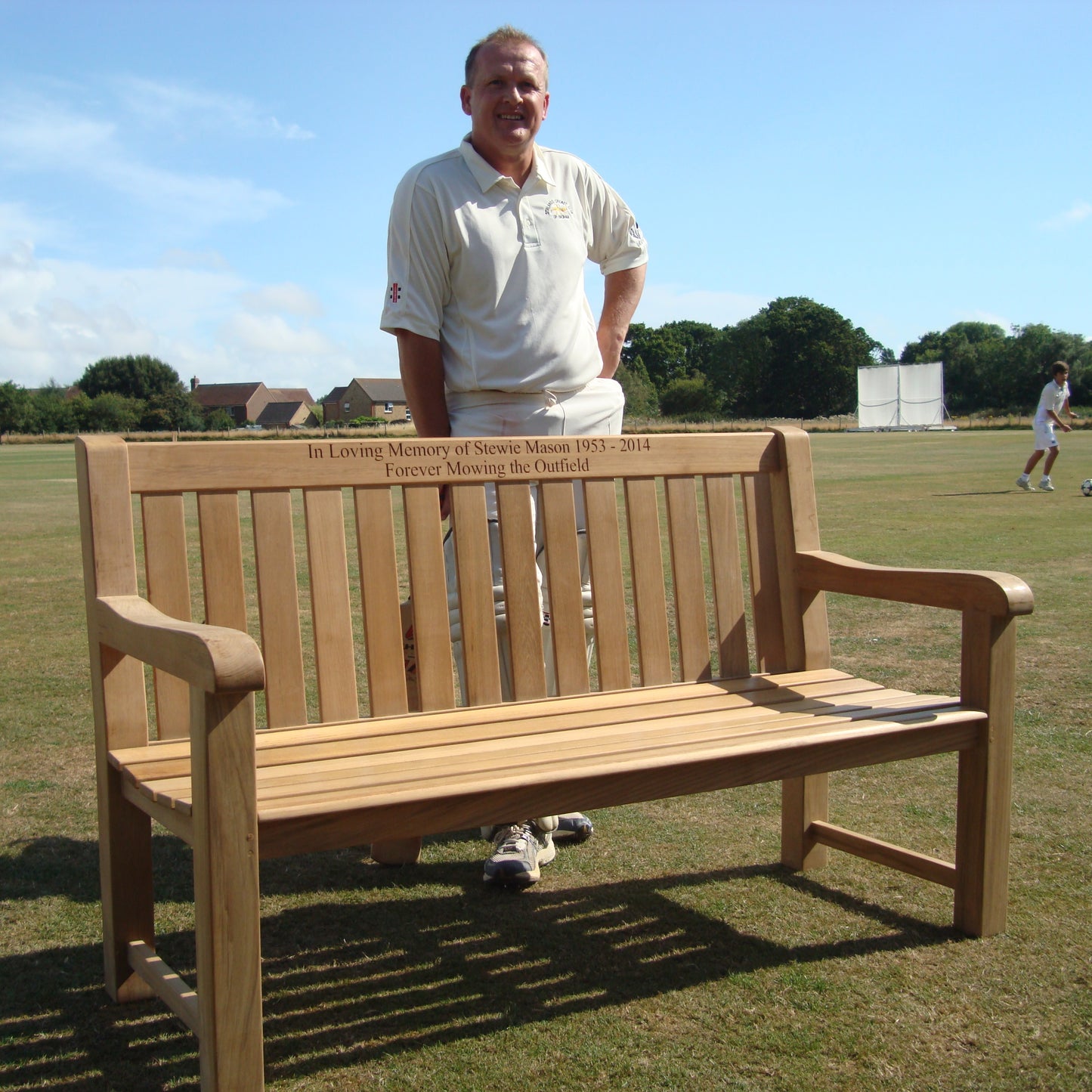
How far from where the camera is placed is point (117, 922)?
252cm

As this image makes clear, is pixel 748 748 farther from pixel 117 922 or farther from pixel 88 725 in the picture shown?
pixel 88 725

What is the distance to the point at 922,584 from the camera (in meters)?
2.94

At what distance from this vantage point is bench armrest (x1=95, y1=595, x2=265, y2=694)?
1851mm

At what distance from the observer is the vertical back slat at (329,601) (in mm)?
2721

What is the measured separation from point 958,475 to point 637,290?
1863 cm

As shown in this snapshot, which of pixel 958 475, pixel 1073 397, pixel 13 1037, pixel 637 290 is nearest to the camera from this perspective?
pixel 13 1037

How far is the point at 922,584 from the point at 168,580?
5.97 ft

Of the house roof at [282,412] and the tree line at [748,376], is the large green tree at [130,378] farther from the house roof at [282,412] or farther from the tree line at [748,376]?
the house roof at [282,412]

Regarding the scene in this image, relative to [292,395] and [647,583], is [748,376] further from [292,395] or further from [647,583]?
[647,583]

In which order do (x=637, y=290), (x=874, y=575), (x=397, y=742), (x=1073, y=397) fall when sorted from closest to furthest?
(x=397, y=742), (x=874, y=575), (x=637, y=290), (x=1073, y=397)

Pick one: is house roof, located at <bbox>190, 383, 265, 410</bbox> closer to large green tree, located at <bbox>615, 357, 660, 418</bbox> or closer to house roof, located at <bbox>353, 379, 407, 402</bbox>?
house roof, located at <bbox>353, 379, 407, 402</bbox>

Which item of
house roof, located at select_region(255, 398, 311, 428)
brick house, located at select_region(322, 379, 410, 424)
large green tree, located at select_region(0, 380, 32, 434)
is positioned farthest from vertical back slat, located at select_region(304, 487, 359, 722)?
house roof, located at select_region(255, 398, 311, 428)

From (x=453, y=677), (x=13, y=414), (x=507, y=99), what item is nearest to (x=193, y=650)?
(x=453, y=677)

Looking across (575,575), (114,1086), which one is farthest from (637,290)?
(114,1086)
